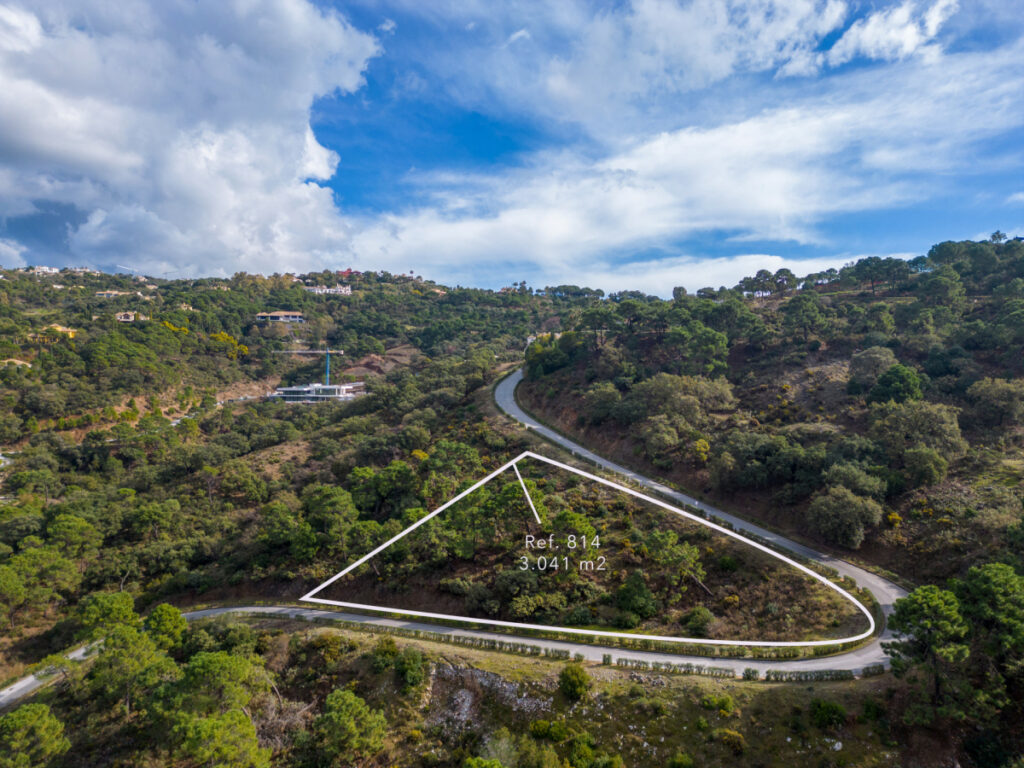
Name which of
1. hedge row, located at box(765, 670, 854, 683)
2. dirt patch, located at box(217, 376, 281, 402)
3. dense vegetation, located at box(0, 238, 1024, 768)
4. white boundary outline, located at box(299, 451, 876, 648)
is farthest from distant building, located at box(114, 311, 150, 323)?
hedge row, located at box(765, 670, 854, 683)

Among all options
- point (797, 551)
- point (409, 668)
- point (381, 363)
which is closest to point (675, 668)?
point (409, 668)

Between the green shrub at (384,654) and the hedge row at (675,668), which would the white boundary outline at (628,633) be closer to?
the hedge row at (675,668)

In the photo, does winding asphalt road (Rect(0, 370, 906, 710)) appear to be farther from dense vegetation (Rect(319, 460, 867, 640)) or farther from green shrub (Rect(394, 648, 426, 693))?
green shrub (Rect(394, 648, 426, 693))

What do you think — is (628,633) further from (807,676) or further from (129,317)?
(129,317)

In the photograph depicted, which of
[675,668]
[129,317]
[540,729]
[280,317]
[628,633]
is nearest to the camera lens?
[540,729]

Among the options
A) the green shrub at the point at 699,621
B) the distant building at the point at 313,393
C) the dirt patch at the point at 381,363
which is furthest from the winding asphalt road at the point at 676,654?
the dirt patch at the point at 381,363

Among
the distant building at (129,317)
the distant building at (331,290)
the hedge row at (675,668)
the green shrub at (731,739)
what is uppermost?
the distant building at (331,290)
